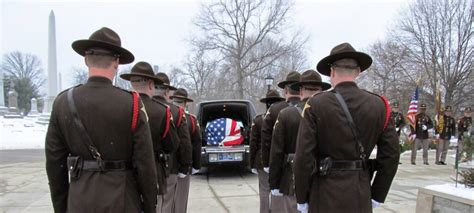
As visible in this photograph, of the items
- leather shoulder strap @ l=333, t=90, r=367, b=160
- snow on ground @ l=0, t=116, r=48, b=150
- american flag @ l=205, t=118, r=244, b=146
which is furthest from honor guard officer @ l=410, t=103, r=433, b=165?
snow on ground @ l=0, t=116, r=48, b=150

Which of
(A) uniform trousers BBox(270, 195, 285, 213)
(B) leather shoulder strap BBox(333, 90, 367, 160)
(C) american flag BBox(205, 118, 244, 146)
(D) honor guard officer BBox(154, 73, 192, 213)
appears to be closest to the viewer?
(B) leather shoulder strap BBox(333, 90, 367, 160)

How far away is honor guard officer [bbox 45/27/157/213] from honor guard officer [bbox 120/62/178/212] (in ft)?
4.20

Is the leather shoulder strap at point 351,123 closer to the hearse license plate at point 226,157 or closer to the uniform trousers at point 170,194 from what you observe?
the uniform trousers at point 170,194

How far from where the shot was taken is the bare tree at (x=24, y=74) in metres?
59.7

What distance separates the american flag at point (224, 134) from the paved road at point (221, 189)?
0.85 m

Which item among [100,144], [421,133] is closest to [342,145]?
[100,144]

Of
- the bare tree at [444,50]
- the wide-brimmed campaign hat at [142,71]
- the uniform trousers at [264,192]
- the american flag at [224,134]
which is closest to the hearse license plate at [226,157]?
the american flag at [224,134]

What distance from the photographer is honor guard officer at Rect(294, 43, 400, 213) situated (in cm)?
290

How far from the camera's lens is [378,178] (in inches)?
123

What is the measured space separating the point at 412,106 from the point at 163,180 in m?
11.8

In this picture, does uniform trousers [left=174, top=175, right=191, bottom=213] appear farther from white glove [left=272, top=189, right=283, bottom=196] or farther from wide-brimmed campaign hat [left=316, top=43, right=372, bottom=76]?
wide-brimmed campaign hat [left=316, top=43, right=372, bottom=76]

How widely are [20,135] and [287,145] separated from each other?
88.7ft

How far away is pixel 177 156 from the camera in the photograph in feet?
16.0

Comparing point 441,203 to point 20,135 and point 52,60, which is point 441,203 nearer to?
point 20,135
